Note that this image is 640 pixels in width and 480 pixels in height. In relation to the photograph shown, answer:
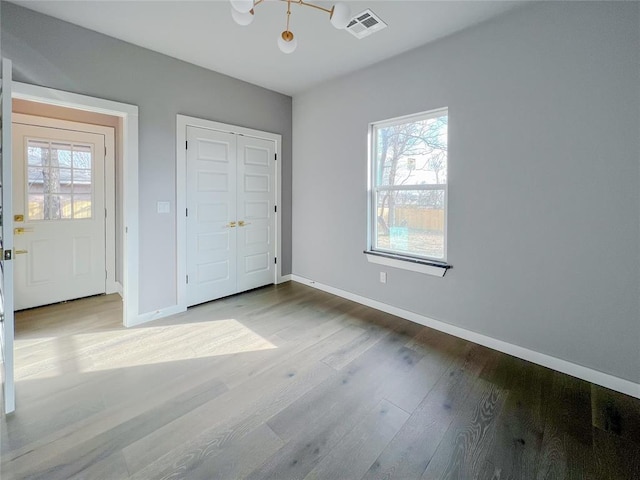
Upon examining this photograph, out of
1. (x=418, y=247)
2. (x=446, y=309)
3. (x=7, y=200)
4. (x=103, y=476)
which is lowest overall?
(x=103, y=476)

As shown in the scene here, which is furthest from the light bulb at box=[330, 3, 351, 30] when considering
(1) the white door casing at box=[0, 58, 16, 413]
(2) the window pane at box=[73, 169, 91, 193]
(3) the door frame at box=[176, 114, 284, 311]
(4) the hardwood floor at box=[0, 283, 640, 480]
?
(2) the window pane at box=[73, 169, 91, 193]

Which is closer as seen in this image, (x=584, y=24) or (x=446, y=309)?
(x=584, y=24)

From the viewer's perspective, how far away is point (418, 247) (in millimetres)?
3115

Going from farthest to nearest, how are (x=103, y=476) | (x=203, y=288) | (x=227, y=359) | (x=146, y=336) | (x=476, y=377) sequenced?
(x=203, y=288) < (x=146, y=336) < (x=227, y=359) < (x=476, y=377) < (x=103, y=476)

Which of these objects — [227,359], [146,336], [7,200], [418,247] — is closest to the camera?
[7,200]

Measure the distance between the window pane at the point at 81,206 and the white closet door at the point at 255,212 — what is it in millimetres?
1848

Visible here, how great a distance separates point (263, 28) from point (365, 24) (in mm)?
890

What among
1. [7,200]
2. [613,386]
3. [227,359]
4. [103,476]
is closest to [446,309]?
[613,386]

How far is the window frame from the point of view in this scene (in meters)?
2.87

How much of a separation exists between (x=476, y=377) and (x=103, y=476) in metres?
2.29

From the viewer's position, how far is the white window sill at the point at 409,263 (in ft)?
9.46

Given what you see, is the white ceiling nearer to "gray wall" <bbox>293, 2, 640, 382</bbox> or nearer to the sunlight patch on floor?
"gray wall" <bbox>293, 2, 640, 382</bbox>

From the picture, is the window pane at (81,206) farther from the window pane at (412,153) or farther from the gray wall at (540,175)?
the gray wall at (540,175)

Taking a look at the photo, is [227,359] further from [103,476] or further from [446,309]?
[446,309]
